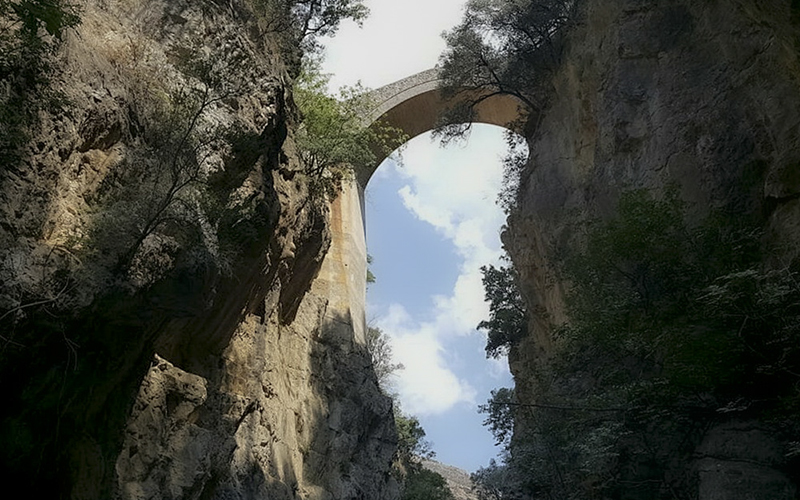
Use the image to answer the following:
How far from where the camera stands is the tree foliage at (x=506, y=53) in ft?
56.3

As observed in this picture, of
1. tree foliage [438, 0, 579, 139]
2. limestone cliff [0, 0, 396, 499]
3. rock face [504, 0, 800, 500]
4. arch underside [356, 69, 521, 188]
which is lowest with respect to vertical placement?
limestone cliff [0, 0, 396, 499]

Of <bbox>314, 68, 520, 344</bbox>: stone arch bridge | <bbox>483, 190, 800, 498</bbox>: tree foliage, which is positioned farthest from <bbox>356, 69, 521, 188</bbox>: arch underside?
<bbox>483, 190, 800, 498</bbox>: tree foliage

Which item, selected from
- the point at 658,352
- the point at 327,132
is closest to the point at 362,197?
the point at 327,132

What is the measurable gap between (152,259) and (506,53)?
44.1 feet

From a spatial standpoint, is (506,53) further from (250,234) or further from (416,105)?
(250,234)

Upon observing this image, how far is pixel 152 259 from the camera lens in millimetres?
6926

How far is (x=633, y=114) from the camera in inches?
549

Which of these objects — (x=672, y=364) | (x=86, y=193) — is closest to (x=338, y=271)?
(x=672, y=364)

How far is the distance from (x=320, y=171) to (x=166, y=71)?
18.2 ft

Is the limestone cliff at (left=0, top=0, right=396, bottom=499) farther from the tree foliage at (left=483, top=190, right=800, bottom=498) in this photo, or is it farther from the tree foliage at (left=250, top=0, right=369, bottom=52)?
the tree foliage at (left=483, top=190, right=800, bottom=498)

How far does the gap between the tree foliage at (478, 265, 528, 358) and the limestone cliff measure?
861 centimetres

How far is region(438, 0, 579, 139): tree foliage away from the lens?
17.2 metres

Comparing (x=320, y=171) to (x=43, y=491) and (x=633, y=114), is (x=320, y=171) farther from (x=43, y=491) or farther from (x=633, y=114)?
(x=43, y=491)

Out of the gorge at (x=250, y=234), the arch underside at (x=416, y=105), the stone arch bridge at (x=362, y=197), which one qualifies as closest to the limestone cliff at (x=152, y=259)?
the gorge at (x=250, y=234)
